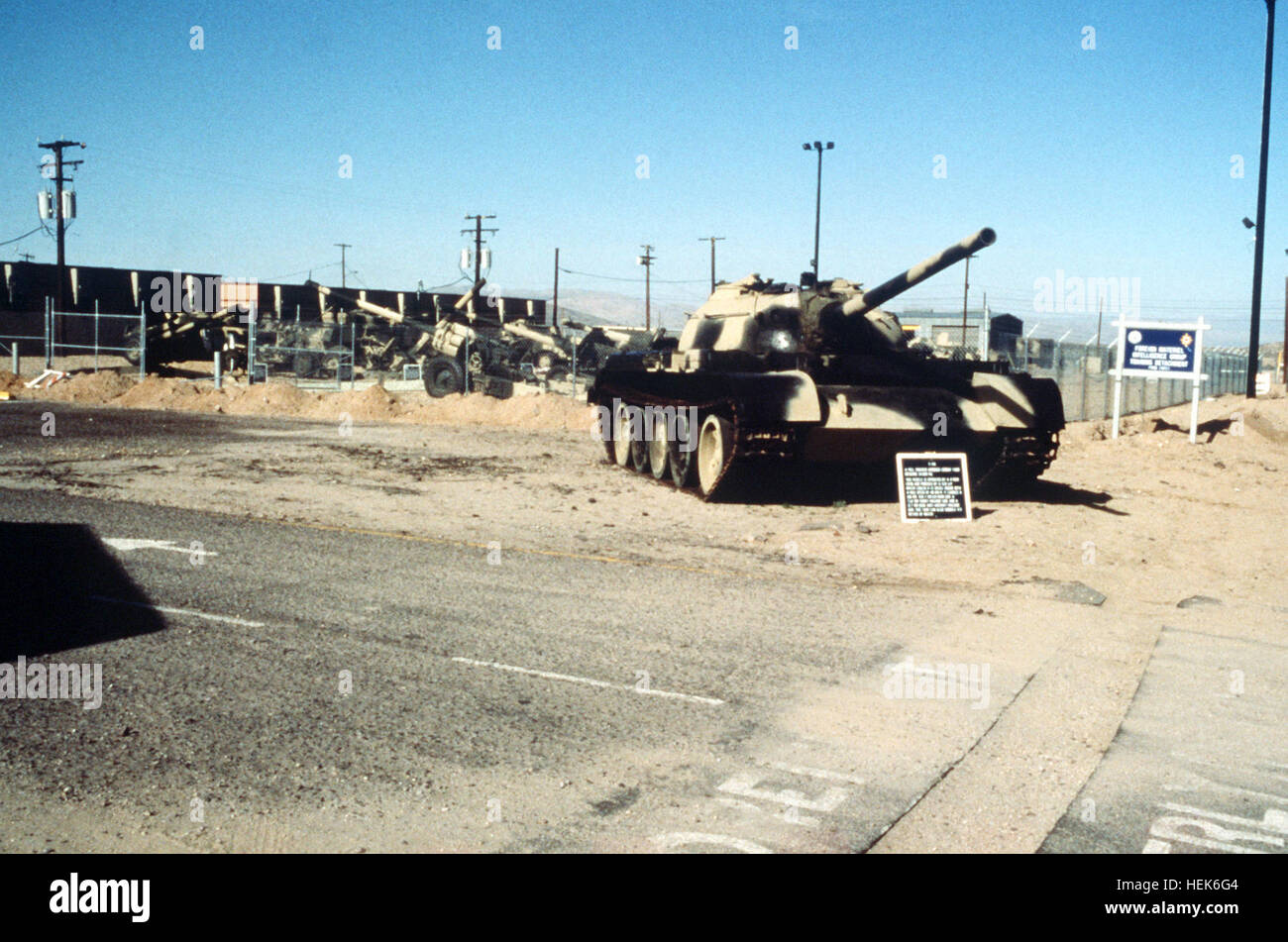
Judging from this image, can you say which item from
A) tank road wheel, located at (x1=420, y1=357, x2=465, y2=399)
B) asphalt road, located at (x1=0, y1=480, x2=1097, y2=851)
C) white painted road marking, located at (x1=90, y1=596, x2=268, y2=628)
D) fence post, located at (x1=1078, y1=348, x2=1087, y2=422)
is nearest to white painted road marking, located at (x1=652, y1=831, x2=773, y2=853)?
asphalt road, located at (x1=0, y1=480, x2=1097, y2=851)

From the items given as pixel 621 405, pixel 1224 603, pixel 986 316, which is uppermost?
pixel 986 316

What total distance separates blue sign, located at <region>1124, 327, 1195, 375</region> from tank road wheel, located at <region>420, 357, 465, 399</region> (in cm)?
1645

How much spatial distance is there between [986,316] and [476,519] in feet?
44.0

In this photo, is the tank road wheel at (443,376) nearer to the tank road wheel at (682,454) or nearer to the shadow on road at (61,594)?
the tank road wheel at (682,454)

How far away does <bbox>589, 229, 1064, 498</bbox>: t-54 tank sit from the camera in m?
13.8

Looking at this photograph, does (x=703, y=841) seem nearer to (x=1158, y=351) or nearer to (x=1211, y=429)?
(x=1158, y=351)

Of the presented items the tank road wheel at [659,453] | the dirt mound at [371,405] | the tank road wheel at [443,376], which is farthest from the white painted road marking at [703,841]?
the tank road wheel at [443,376]

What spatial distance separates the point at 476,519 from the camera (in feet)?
41.3

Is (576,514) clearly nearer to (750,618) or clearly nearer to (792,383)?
(792,383)

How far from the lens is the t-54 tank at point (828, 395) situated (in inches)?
543

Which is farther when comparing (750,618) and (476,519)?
(476,519)

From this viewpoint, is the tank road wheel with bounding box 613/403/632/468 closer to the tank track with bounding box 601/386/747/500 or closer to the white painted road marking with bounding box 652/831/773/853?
the tank track with bounding box 601/386/747/500

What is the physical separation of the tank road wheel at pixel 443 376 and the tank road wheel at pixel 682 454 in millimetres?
15514

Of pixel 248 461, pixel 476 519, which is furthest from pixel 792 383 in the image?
pixel 248 461
